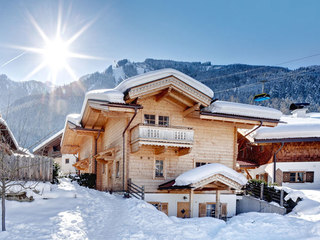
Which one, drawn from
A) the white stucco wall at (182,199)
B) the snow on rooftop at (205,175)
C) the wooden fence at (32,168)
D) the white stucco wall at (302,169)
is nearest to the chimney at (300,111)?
the white stucco wall at (302,169)

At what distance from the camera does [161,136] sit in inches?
725

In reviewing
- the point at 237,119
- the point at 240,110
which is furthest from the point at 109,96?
the point at 240,110

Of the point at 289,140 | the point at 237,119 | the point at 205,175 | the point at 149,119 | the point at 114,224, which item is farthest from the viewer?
the point at 289,140

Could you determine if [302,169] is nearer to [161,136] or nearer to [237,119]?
[237,119]

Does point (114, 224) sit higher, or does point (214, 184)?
point (214, 184)

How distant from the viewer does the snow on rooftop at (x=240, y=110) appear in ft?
67.9

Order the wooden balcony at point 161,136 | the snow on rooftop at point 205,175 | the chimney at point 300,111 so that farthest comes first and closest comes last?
the chimney at point 300,111
the wooden balcony at point 161,136
the snow on rooftop at point 205,175

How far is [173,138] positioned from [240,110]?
5.70 metres

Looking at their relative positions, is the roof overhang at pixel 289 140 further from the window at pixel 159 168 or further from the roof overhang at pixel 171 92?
the window at pixel 159 168

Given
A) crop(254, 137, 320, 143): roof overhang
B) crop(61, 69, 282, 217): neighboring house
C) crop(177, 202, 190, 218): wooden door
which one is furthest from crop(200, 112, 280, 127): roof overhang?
crop(254, 137, 320, 143): roof overhang

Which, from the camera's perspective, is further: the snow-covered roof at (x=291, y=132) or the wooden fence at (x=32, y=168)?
the snow-covered roof at (x=291, y=132)

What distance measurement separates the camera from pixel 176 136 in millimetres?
18719

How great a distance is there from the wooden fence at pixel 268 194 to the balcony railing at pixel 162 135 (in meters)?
7.09

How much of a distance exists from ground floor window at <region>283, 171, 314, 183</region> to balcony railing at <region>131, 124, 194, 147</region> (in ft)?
44.9
